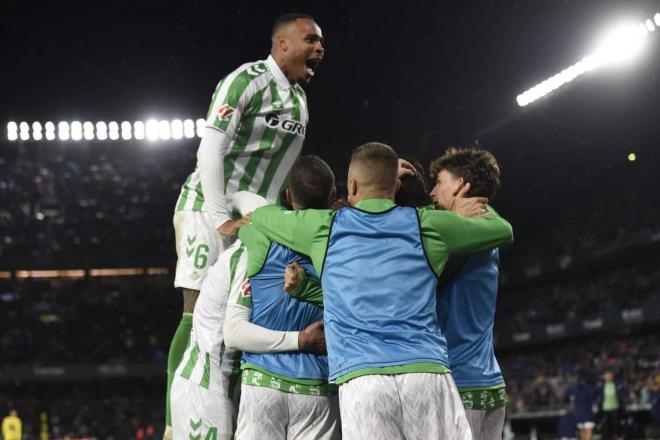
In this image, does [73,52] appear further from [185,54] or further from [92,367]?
[92,367]

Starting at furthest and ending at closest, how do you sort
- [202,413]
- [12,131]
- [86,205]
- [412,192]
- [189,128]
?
[86,205]
[189,128]
[12,131]
[202,413]
[412,192]

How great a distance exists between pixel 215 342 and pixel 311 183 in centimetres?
90

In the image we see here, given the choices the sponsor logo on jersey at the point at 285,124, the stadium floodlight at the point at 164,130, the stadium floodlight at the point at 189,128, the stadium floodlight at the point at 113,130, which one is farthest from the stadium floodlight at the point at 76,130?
the sponsor logo on jersey at the point at 285,124

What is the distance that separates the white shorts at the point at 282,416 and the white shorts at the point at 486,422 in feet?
1.78

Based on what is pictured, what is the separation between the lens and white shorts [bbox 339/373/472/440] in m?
2.87

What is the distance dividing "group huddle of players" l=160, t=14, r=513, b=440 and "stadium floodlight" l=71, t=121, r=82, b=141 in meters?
14.5

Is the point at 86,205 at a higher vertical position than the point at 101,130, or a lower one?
higher

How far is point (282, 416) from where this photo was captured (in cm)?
344

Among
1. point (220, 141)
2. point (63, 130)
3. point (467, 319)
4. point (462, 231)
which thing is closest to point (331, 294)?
point (462, 231)

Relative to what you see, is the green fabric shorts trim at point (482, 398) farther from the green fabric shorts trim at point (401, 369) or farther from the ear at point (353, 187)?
the ear at point (353, 187)

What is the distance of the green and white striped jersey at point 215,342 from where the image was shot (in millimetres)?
3875

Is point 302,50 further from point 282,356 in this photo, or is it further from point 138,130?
point 138,130

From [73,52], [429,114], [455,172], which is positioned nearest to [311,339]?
[455,172]

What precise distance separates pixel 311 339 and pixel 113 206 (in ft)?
91.0
